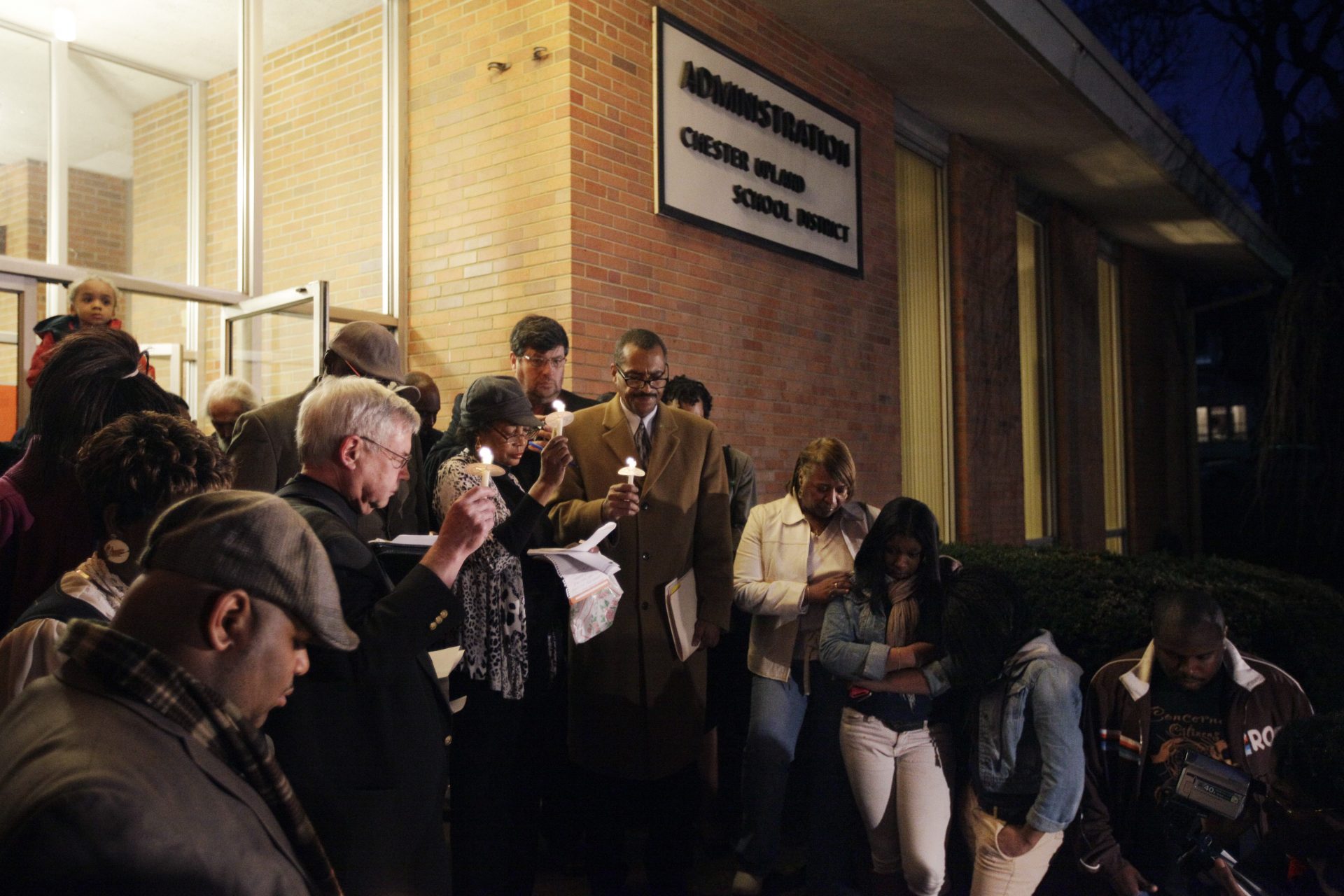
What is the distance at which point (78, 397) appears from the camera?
255cm

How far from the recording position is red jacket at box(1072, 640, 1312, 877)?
134 inches

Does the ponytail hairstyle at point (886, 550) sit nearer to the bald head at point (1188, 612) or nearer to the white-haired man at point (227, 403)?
the bald head at point (1188, 612)

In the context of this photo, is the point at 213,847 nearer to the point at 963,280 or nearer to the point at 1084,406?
the point at 963,280

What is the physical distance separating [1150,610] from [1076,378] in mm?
9579

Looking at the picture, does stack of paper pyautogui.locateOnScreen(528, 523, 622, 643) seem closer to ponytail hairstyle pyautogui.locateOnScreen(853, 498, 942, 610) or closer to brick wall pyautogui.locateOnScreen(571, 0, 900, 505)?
ponytail hairstyle pyautogui.locateOnScreen(853, 498, 942, 610)

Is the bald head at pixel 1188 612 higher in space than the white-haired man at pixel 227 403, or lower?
lower

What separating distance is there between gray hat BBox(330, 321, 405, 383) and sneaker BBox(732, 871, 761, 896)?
7.83ft

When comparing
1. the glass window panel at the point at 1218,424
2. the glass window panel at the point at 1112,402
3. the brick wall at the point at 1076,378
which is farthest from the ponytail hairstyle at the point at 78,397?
the glass window panel at the point at 1218,424

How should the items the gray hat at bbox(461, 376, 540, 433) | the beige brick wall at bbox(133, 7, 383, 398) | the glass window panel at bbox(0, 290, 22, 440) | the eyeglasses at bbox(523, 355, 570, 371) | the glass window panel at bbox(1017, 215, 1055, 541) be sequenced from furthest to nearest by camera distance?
the glass window panel at bbox(1017, 215, 1055, 541) → the beige brick wall at bbox(133, 7, 383, 398) → the glass window panel at bbox(0, 290, 22, 440) → the eyeglasses at bbox(523, 355, 570, 371) → the gray hat at bbox(461, 376, 540, 433)

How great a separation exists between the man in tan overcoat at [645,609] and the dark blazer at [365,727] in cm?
134

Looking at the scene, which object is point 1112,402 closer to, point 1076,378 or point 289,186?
point 1076,378

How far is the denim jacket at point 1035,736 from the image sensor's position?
3.35 meters

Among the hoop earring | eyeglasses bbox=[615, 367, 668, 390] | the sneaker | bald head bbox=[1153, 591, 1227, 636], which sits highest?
eyeglasses bbox=[615, 367, 668, 390]

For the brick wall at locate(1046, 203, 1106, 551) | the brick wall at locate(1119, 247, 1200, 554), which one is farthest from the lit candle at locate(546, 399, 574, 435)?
the brick wall at locate(1119, 247, 1200, 554)
